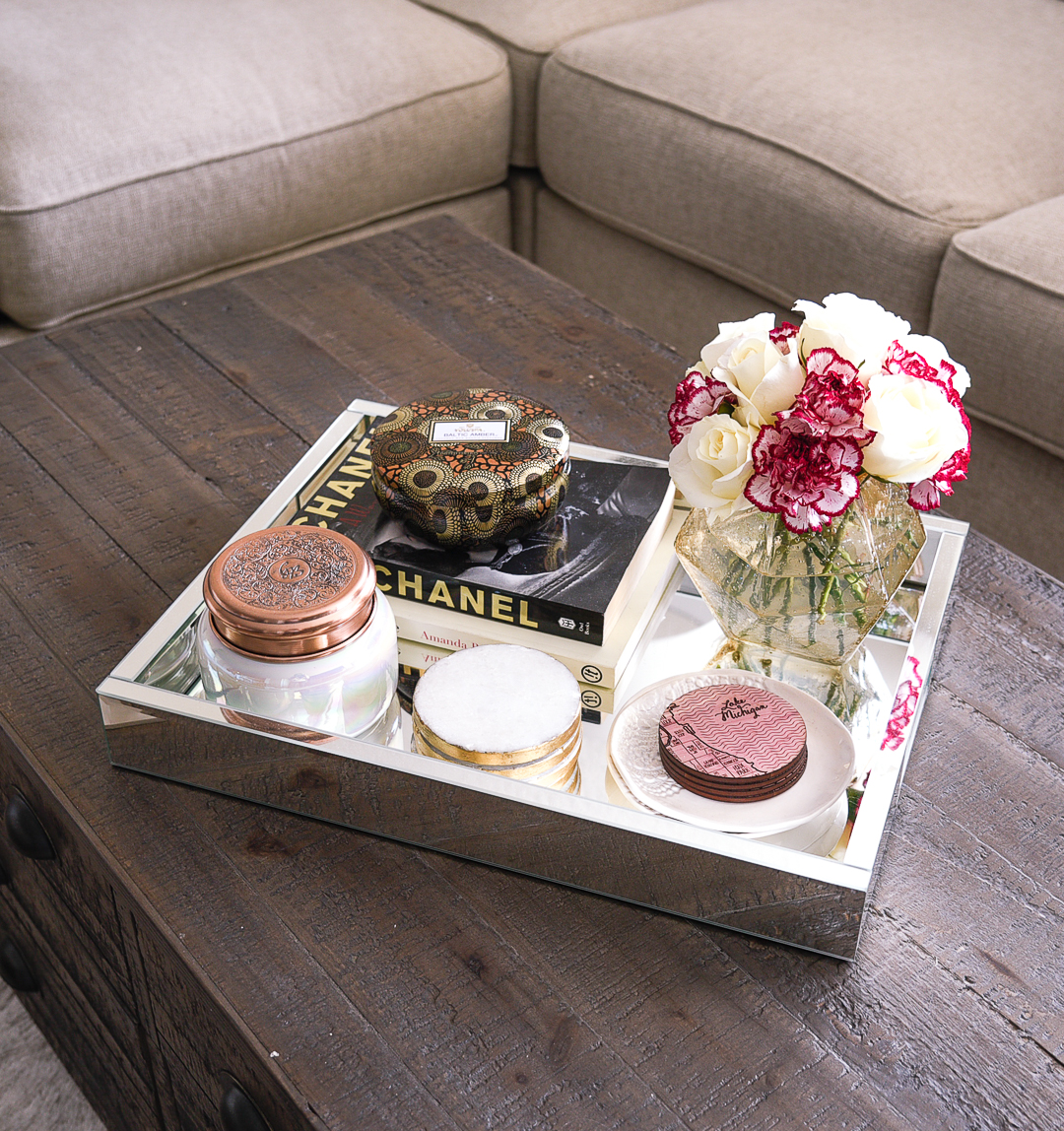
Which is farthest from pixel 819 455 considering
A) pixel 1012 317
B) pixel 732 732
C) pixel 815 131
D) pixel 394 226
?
pixel 394 226

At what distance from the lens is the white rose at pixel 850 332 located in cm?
56

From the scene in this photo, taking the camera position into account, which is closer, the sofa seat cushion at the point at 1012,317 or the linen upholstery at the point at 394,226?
the sofa seat cushion at the point at 1012,317

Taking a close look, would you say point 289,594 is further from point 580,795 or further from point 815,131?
point 815,131

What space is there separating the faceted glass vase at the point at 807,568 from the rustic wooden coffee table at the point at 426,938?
0.30 feet

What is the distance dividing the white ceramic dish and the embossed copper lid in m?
0.16

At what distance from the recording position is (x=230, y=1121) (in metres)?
0.59

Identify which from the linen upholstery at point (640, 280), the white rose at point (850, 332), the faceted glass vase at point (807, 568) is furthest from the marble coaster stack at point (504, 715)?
the linen upholstery at point (640, 280)

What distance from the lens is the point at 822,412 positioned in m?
0.55

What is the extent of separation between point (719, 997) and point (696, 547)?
253 millimetres

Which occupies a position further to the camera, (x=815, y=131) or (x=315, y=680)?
(x=815, y=131)

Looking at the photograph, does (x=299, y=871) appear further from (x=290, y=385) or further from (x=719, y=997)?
(x=290, y=385)

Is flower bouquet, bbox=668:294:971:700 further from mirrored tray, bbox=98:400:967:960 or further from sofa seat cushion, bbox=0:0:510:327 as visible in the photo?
sofa seat cushion, bbox=0:0:510:327

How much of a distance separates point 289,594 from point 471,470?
15 cm

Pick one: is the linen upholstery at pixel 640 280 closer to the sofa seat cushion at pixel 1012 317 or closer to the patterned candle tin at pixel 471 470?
the sofa seat cushion at pixel 1012 317
